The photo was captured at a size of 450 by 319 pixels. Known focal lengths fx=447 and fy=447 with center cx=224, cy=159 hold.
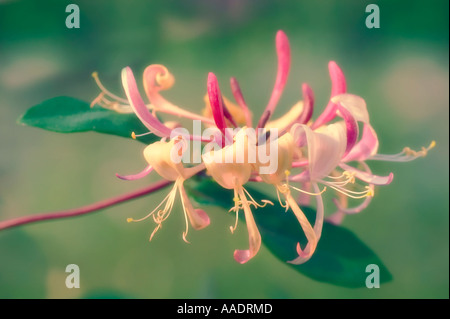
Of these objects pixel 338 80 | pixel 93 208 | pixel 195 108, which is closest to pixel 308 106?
pixel 338 80

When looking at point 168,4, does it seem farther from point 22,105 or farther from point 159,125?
point 159,125

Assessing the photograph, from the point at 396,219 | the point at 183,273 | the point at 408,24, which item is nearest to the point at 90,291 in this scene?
the point at 183,273

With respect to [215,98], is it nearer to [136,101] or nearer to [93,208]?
[136,101]

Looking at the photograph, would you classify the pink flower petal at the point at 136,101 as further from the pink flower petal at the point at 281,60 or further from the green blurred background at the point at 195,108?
the green blurred background at the point at 195,108

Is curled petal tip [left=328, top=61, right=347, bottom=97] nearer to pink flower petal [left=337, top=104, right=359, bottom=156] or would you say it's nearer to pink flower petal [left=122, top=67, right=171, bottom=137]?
pink flower petal [left=337, top=104, right=359, bottom=156]

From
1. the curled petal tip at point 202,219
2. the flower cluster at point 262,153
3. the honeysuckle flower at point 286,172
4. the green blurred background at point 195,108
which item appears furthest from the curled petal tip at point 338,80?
the green blurred background at point 195,108

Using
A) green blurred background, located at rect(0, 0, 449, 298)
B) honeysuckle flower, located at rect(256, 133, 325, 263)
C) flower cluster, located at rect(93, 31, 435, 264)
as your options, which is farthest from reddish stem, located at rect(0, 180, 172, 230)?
green blurred background, located at rect(0, 0, 449, 298)

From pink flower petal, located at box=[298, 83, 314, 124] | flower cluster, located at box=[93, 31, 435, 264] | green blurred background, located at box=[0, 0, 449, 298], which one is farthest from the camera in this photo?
green blurred background, located at box=[0, 0, 449, 298]
